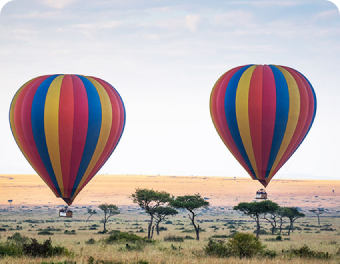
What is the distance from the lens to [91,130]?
1217 inches

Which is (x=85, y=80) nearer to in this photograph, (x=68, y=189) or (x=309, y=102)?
(x=68, y=189)

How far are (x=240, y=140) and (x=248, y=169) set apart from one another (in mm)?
1983

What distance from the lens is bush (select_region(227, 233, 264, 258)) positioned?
28703mm

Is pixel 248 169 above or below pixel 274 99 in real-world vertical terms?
below

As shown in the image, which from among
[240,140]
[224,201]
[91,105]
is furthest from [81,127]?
[224,201]

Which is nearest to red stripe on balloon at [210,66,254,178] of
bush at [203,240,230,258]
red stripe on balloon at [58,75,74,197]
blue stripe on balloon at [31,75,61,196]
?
bush at [203,240,230,258]

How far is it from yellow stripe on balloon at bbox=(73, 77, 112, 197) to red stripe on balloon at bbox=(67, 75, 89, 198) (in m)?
0.84

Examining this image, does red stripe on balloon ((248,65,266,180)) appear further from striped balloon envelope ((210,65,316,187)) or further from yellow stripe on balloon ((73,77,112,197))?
yellow stripe on balloon ((73,77,112,197))

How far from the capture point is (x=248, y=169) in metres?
33.6

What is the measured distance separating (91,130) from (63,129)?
1.67 m

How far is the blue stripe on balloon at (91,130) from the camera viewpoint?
30.7 meters

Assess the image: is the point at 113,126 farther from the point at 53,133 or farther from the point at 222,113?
the point at 222,113

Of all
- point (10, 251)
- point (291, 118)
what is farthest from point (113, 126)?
point (291, 118)

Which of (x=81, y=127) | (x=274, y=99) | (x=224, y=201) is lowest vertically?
(x=224, y=201)
